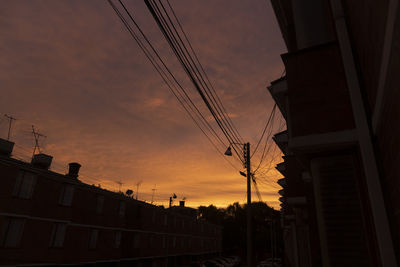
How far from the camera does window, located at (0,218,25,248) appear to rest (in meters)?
18.1

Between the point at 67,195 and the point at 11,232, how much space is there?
5.34 metres

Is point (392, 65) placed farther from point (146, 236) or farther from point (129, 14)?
point (146, 236)

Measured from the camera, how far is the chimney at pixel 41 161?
23.0 metres

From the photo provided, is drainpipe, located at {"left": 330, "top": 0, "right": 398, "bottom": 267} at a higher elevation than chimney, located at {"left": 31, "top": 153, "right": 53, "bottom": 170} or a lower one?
lower

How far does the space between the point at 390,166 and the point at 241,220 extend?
77.3 metres

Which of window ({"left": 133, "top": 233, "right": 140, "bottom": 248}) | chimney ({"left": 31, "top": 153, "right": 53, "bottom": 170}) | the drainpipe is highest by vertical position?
chimney ({"left": 31, "top": 153, "right": 53, "bottom": 170})

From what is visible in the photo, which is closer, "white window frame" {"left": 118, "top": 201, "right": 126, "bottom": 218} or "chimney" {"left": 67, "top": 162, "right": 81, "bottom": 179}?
"chimney" {"left": 67, "top": 162, "right": 81, "bottom": 179}

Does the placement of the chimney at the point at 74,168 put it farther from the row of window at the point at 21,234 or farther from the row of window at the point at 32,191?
the row of window at the point at 21,234

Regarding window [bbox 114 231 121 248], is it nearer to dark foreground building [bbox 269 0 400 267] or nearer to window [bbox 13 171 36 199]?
window [bbox 13 171 36 199]

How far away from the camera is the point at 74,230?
23.5 meters

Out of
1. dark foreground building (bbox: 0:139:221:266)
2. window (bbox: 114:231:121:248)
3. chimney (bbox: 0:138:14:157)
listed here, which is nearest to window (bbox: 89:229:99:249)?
dark foreground building (bbox: 0:139:221:266)

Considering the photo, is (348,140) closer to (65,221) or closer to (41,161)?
(65,221)

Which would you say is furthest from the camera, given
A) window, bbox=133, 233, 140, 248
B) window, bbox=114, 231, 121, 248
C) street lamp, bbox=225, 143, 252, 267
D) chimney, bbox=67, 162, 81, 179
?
window, bbox=133, 233, 140, 248

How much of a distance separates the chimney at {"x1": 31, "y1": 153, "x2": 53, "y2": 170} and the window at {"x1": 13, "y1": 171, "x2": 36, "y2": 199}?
2523 millimetres
